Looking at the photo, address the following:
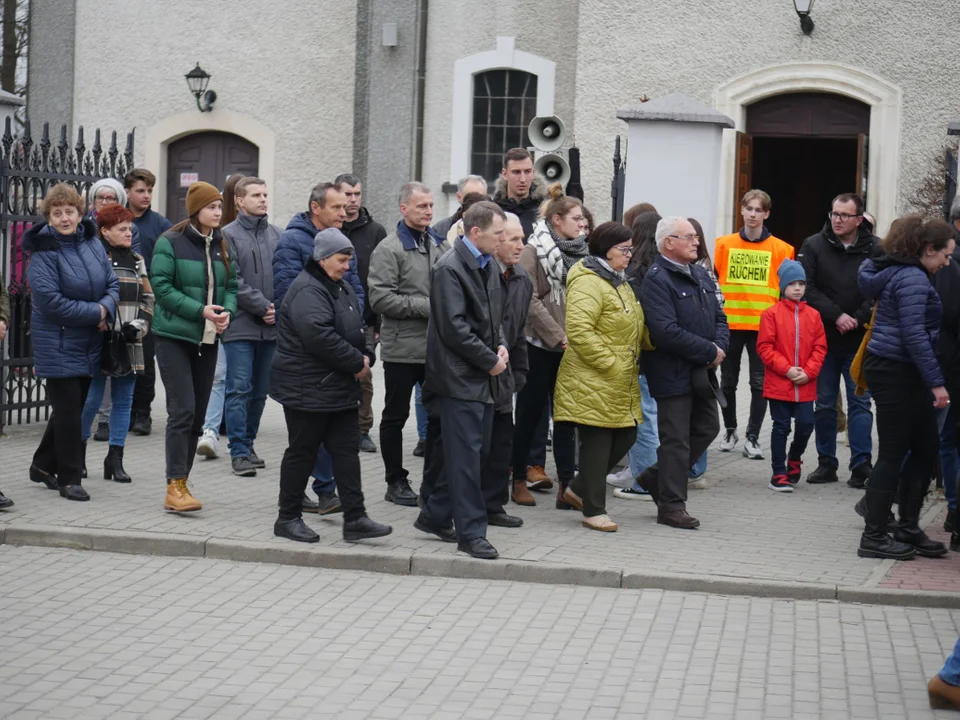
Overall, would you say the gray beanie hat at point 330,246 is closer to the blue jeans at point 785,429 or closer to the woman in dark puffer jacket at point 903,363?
the woman in dark puffer jacket at point 903,363

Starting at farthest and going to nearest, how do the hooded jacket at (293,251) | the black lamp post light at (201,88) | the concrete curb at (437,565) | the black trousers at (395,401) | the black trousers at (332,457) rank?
the black lamp post light at (201,88)
the hooded jacket at (293,251)
the black trousers at (395,401)
the black trousers at (332,457)
the concrete curb at (437,565)

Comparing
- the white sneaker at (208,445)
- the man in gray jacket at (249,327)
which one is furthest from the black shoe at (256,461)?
the white sneaker at (208,445)

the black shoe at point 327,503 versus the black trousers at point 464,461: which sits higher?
the black trousers at point 464,461

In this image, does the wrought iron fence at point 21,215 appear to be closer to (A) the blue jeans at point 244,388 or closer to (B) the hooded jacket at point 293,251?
(A) the blue jeans at point 244,388

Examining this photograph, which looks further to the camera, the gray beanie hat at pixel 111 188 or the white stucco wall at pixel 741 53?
the white stucco wall at pixel 741 53

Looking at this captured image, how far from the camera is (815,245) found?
35.3 feet

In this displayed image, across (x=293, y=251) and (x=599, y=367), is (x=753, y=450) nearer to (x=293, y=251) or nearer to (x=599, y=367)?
(x=599, y=367)

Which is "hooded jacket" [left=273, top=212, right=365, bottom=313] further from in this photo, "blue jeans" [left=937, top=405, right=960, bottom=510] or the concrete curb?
"blue jeans" [left=937, top=405, right=960, bottom=510]

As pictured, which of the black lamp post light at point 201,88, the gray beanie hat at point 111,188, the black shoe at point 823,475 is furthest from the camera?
the black lamp post light at point 201,88

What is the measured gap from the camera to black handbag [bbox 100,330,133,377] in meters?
9.25

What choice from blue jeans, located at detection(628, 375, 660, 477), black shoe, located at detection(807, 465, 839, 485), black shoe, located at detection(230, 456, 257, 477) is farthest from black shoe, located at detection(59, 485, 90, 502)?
black shoe, located at detection(807, 465, 839, 485)

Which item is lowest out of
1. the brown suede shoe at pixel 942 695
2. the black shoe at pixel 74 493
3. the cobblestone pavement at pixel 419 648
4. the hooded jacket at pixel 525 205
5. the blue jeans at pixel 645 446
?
the cobblestone pavement at pixel 419 648

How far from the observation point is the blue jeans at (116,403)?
31.6 ft

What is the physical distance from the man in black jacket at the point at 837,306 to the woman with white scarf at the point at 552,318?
2.11 m
